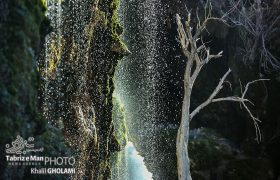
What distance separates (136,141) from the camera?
15.4 meters

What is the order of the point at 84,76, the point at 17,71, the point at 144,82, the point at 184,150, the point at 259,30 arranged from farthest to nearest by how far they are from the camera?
1. the point at 144,82
2. the point at 259,30
3. the point at 184,150
4. the point at 84,76
5. the point at 17,71

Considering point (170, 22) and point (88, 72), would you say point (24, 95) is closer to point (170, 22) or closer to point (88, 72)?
point (88, 72)

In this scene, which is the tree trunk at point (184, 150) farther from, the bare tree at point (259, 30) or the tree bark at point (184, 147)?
the bare tree at point (259, 30)

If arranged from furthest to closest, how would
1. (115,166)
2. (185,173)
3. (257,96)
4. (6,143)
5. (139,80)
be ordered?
1. (139,80)
2. (115,166)
3. (257,96)
4. (185,173)
5. (6,143)

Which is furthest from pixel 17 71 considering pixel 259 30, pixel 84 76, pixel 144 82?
pixel 144 82

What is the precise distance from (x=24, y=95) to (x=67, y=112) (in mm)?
2972

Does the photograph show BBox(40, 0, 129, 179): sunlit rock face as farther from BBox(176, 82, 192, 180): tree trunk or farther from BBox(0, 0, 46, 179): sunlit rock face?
BBox(0, 0, 46, 179): sunlit rock face

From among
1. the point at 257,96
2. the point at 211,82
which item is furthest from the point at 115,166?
the point at 257,96

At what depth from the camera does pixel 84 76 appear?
803cm

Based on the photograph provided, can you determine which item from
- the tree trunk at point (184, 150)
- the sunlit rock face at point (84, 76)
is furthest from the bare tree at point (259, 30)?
the sunlit rock face at point (84, 76)

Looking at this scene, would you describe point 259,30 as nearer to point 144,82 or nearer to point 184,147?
point 184,147

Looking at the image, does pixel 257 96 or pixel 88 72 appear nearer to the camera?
pixel 88 72

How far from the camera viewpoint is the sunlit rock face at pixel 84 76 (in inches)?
272

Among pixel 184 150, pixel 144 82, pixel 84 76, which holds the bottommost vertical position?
pixel 184 150
